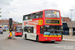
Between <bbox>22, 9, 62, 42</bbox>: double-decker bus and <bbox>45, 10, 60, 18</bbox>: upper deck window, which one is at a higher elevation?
<bbox>45, 10, 60, 18</bbox>: upper deck window

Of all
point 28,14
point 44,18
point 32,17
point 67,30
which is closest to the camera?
point 44,18

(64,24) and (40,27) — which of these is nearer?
(40,27)

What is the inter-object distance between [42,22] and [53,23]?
135 cm

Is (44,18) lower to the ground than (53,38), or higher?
higher

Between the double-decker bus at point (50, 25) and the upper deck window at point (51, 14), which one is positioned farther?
the upper deck window at point (51, 14)

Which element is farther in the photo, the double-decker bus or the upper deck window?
the upper deck window

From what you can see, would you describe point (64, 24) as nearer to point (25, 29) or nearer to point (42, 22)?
point (25, 29)

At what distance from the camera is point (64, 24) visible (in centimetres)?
5775

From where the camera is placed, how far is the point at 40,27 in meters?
23.9

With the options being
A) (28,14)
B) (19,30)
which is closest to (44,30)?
(28,14)

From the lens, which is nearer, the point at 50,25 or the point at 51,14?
the point at 50,25

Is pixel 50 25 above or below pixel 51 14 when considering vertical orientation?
below

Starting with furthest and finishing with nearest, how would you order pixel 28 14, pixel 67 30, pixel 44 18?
pixel 67 30, pixel 28 14, pixel 44 18

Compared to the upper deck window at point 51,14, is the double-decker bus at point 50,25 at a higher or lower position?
lower
